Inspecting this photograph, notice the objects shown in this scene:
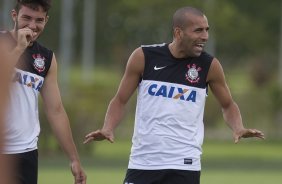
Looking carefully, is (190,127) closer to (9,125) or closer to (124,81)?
(124,81)

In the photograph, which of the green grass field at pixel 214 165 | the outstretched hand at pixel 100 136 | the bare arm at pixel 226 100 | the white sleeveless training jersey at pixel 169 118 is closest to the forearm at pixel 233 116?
the bare arm at pixel 226 100

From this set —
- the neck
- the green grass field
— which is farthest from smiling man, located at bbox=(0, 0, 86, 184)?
the green grass field

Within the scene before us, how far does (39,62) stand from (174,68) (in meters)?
1.18

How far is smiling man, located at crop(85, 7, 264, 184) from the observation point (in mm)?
9250

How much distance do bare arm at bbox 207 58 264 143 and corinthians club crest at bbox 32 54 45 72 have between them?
1.43 meters

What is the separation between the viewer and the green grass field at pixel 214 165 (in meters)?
20.0

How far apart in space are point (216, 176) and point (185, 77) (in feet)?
38.5

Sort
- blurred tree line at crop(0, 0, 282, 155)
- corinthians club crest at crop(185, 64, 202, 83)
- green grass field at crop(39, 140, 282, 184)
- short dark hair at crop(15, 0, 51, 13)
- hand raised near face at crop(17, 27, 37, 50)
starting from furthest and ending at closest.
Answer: blurred tree line at crop(0, 0, 282, 155)
green grass field at crop(39, 140, 282, 184)
corinthians club crest at crop(185, 64, 202, 83)
short dark hair at crop(15, 0, 51, 13)
hand raised near face at crop(17, 27, 37, 50)

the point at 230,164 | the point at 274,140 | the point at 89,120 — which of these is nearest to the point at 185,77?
the point at 230,164

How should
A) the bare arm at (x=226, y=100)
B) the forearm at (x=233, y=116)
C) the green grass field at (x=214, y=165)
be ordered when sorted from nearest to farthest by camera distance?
the bare arm at (x=226, y=100), the forearm at (x=233, y=116), the green grass field at (x=214, y=165)

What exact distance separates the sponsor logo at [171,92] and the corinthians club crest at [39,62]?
94 centimetres

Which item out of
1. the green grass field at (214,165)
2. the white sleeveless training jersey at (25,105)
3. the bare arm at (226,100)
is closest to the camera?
the white sleeveless training jersey at (25,105)

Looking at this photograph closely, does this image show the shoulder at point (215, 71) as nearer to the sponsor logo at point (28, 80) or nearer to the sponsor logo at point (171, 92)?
the sponsor logo at point (171, 92)

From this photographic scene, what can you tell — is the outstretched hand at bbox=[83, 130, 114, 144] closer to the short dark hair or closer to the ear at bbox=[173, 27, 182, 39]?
the ear at bbox=[173, 27, 182, 39]
